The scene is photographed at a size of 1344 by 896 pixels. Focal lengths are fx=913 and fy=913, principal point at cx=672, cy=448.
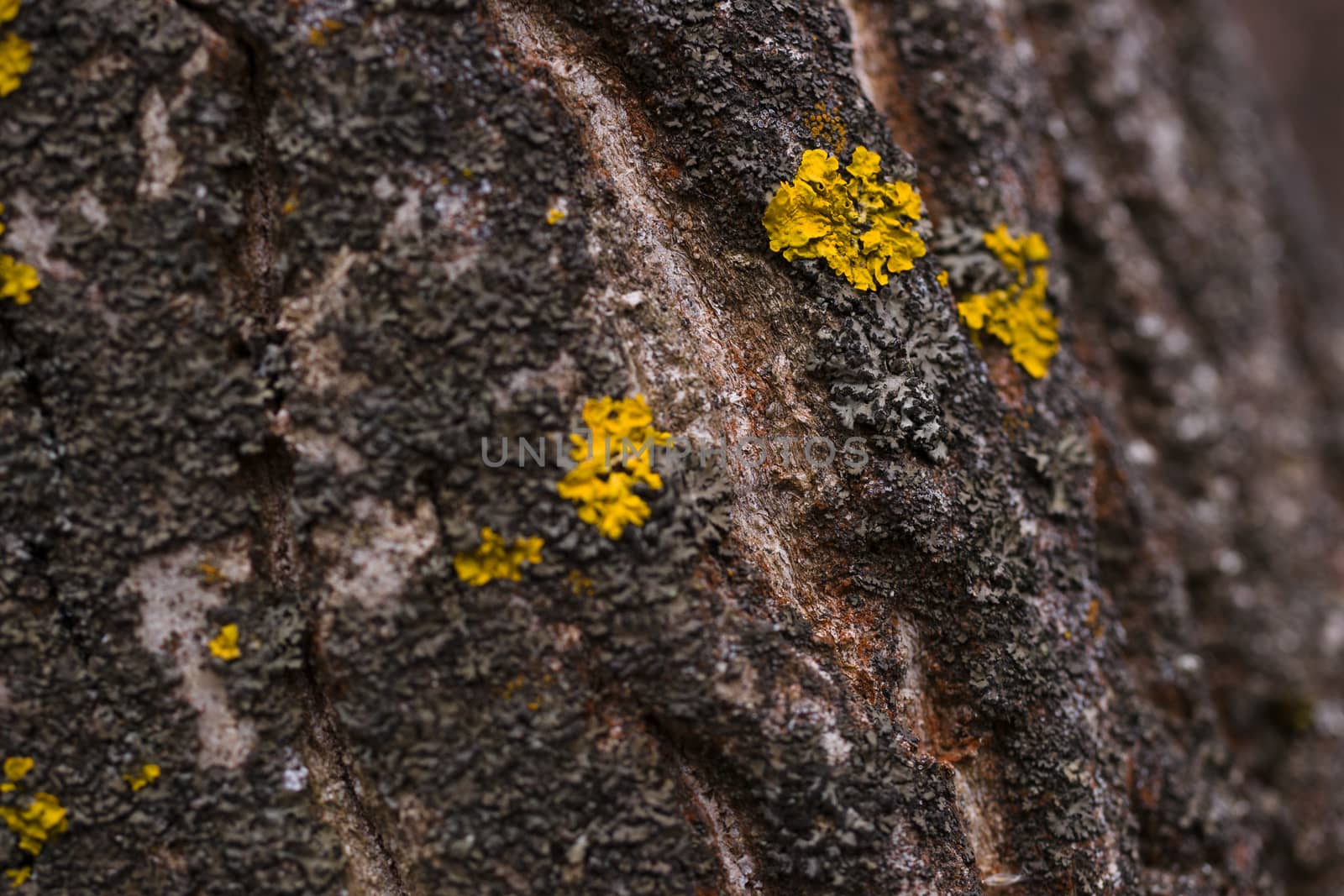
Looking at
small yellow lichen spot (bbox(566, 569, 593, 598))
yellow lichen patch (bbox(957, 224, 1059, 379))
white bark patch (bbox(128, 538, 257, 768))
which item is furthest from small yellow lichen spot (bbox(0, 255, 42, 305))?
yellow lichen patch (bbox(957, 224, 1059, 379))

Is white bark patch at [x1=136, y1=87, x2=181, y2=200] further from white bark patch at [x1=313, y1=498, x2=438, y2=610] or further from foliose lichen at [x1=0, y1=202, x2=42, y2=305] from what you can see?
white bark patch at [x1=313, y1=498, x2=438, y2=610]

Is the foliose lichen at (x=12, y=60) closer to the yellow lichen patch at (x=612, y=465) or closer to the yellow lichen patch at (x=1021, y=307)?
the yellow lichen patch at (x=612, y=465)

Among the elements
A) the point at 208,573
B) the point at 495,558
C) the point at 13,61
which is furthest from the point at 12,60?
the point at 495,558

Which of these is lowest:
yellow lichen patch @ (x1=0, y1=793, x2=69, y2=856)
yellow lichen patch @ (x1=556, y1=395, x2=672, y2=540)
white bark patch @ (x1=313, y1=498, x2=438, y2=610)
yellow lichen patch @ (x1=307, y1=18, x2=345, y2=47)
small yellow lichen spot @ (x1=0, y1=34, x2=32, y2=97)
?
yellow lichen patch @ (x1=0, y1=793, x2=69, y2=856)

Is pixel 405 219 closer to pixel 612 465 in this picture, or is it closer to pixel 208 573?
pixel 612 465

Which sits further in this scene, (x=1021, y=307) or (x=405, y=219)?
(x=1021, y=307)

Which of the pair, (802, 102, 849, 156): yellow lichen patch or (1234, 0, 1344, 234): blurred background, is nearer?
(802, 102, 849, 156): yellow lichen patch
